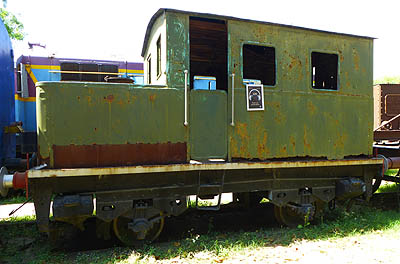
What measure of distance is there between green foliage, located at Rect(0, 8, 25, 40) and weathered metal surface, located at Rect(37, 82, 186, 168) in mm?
21760

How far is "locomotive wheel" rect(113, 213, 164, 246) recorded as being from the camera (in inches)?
175

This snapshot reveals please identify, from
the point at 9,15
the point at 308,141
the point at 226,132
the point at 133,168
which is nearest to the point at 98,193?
the point at 133,168

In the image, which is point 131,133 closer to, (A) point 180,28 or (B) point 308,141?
(A) point 180,28

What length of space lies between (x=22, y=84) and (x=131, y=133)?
591 cm

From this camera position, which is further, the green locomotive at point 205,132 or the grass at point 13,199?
the grass at point 13,199

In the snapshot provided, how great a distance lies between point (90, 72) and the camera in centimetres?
877

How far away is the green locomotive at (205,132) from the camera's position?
3936 mm

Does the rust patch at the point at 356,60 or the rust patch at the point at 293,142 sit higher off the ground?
the rust patch at the point at 356,60

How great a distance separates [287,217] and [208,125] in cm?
248

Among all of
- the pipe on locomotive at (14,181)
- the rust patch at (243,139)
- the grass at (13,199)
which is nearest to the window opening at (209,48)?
the rust patch at (243,139)

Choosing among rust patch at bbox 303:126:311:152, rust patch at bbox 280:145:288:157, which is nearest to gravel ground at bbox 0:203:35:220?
rust patch at bbox 280:145:288:157

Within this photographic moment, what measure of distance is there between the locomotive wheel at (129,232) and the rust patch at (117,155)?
3.18ft

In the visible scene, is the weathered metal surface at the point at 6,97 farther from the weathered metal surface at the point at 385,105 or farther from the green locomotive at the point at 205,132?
the weathered metal surface at the point at 385,105

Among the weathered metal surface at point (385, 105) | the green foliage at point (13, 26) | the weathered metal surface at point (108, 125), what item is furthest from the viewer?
the green foliage at point (13, 26)
